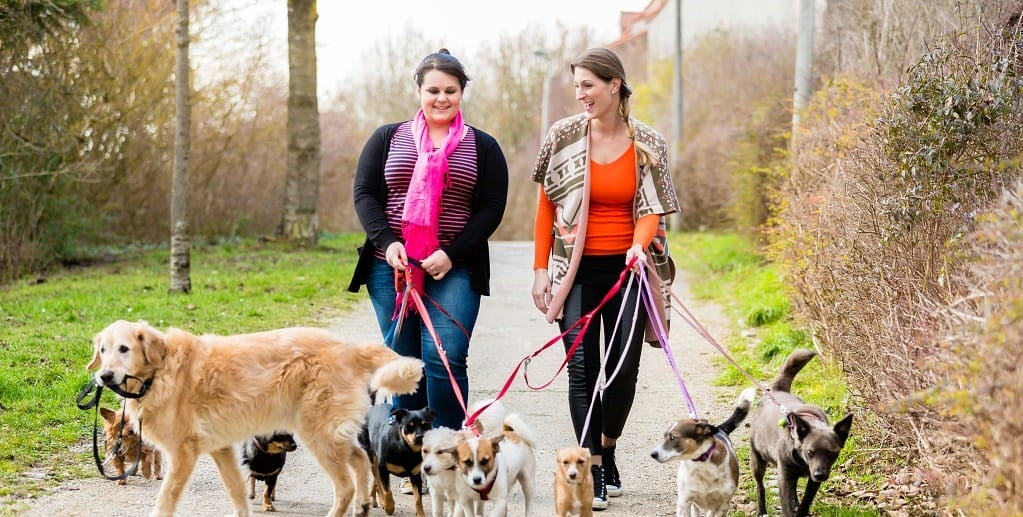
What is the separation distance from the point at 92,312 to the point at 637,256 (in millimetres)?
8461

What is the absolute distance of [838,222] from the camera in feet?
26.0

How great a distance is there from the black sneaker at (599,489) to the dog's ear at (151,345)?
2295 mm

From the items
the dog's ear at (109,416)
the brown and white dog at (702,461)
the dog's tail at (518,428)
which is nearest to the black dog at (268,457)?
the dog's ear at (109,416)

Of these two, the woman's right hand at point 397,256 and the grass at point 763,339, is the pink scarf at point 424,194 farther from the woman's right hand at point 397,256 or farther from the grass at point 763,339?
the grass at point 763,339

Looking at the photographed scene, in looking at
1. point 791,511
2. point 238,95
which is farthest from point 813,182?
point 238,95

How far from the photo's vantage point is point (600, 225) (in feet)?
18.9

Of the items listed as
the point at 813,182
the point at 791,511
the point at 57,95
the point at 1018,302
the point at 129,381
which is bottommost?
the point at 791,511

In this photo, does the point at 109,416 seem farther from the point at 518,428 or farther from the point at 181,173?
the point at 181,173

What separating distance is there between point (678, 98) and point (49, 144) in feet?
56.7

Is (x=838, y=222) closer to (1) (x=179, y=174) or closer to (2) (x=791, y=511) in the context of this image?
(2) (x=791, y=511)

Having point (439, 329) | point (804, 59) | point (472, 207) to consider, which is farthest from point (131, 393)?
point (804, 59)

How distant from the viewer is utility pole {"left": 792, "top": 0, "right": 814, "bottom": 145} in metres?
14.9

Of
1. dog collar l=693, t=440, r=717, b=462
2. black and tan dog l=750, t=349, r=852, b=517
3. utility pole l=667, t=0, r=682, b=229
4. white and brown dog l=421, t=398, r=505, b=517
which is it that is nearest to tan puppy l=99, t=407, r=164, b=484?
white and brown dog l=421, t=398, r=505, b=517

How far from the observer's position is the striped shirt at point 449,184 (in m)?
5.79
